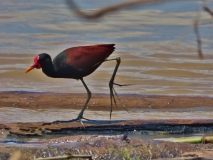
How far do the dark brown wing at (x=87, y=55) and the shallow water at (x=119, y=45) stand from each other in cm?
95

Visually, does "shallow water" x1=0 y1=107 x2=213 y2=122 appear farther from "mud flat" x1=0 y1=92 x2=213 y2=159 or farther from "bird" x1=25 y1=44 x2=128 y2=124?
"bird" x1=25 y1=44 x2=128 y2=124

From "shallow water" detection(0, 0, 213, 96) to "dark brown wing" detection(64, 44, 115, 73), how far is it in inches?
37.3

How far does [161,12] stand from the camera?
1316cm

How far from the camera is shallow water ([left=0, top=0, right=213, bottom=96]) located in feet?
24.0

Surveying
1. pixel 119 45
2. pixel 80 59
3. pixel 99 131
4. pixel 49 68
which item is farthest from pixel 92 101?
pixel 119 45

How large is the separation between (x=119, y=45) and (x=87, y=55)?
18.3ft

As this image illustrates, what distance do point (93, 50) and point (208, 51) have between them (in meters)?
5.28

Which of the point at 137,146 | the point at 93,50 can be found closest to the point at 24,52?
the point at 93,50

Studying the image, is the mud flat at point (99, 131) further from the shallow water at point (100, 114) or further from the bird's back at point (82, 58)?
the bird's back at point (82, 58)

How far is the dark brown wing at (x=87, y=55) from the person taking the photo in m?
4.59

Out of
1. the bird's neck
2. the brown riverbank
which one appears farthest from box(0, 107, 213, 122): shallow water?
the bird's neck

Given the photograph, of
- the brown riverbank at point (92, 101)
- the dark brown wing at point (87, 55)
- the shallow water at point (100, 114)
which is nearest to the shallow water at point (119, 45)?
the brown riverbank at point (92, 101)

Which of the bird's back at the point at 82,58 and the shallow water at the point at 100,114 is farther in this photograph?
the shallow water at the point at 100,114

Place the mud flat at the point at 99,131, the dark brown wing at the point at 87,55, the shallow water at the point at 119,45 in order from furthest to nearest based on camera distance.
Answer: the shallow water at the point at 119,45
the dark brown wing at the point at 87,55
the mud flat at the point at 99,131
